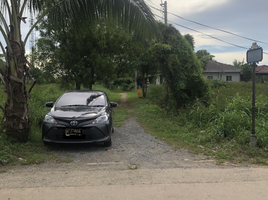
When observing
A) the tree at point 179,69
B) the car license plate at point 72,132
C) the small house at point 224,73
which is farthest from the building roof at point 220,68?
the car license plate at point 72,132

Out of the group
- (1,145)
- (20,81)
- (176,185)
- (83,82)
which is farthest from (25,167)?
(83,82)

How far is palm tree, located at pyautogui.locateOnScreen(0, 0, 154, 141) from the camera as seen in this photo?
5.35m

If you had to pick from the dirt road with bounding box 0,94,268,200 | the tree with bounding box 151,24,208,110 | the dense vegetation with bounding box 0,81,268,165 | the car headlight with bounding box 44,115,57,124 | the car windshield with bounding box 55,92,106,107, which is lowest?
the dirt road with bounding box 0,94,268,200

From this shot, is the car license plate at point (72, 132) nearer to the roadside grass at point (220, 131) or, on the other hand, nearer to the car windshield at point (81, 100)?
the car windshield at point (81, 100)

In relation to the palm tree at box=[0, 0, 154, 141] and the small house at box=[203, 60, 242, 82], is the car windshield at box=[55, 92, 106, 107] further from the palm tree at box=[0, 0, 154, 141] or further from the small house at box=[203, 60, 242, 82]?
the small house at box=[203, 60, 242, 82]

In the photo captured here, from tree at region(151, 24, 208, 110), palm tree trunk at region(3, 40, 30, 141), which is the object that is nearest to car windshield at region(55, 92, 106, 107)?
palm tree trunk at region(3, 40, 30, 141)

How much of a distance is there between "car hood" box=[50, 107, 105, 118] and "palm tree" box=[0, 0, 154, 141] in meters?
0.77

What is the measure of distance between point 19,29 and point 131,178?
4369 mm

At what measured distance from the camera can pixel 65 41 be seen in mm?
12414

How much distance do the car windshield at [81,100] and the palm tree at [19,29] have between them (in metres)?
1.13

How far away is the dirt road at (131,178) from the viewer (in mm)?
3438

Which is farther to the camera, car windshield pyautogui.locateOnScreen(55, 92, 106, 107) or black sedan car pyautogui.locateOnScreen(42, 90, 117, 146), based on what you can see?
car windshield pyautogui.locateOnScreen(55, 92, 106, 107)

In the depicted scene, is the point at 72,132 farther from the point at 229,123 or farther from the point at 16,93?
the point at 229,123

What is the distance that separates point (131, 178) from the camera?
4.04 meters
